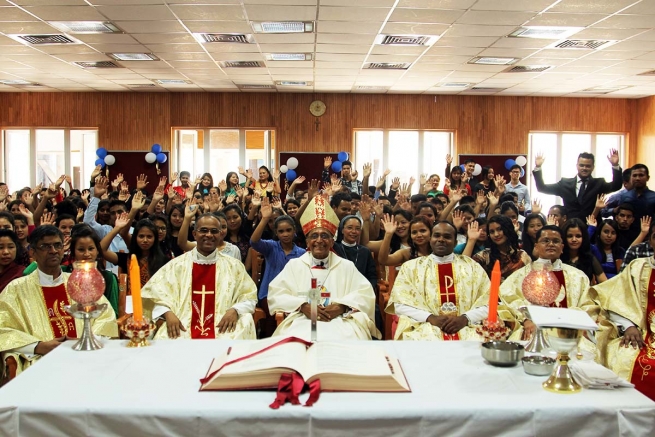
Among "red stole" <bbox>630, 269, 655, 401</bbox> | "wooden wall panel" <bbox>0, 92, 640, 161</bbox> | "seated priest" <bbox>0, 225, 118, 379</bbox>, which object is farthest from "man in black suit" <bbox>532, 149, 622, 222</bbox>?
"wooden wall panel" <bbox>0, 92, 640, 161</bbox>

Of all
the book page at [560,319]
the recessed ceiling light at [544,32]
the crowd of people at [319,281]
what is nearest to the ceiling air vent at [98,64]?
the crowd of people at [319,281]

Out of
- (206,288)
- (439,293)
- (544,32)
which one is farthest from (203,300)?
(544,32)

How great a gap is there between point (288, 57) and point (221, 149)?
219 inches

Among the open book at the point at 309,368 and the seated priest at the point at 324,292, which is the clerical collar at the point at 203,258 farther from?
the open book at the point at 309,368

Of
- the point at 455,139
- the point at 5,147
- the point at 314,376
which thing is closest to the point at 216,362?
the point at 314,376

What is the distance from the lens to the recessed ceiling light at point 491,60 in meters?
10.7

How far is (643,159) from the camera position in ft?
50.4

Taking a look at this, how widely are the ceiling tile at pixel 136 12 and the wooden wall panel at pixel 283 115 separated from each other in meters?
6.98

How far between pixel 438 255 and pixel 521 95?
12.1 m

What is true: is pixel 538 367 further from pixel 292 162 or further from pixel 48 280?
pixel 292 162

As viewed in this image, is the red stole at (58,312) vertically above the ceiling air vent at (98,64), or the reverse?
the ceiling air vent at (98,64)

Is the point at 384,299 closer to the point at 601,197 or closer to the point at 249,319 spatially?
the point at 249,319

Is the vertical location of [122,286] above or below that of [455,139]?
below

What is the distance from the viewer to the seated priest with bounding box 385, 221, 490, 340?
13.2ft
